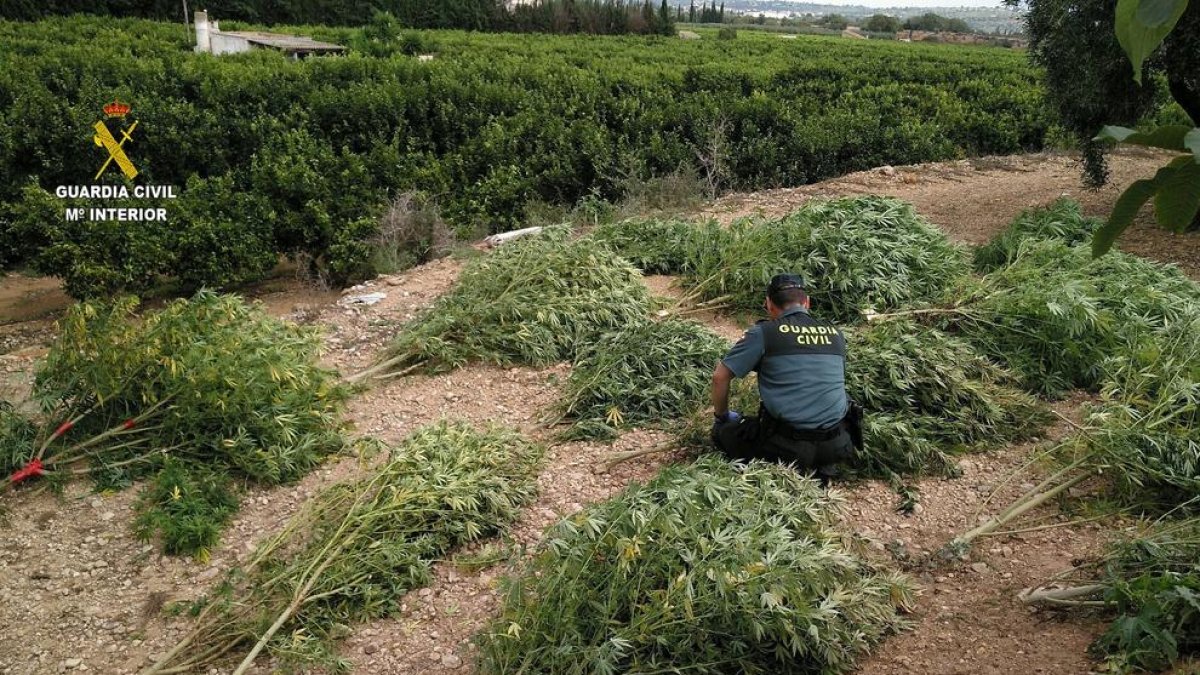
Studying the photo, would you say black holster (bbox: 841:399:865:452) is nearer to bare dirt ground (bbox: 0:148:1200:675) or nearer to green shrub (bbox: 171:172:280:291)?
bare dirt ground (bbox: 0:148:1200:675)

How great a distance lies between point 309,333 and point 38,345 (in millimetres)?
4142

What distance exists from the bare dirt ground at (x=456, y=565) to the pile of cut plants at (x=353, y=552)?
0.37 feet

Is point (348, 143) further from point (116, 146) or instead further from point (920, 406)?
point (920, 406)

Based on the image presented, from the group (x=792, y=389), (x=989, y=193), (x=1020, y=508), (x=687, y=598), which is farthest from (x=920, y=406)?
(x=989, y=193)

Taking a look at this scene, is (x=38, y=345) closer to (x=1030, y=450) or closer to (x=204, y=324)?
(x=204, y=324)

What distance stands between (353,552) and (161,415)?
69.3 inches

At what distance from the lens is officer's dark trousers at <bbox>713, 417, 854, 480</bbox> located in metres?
4.26

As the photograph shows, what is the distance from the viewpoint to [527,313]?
20.6 ft

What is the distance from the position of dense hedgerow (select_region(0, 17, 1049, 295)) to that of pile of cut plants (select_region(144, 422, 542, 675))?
546 centimetres

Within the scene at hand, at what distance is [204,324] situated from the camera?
5117 millimetres

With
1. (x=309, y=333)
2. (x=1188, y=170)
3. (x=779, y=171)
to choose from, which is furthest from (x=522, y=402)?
(x=779, y=171)

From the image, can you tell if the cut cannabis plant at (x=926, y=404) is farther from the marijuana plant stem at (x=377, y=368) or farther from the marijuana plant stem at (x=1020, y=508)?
the marijuana plant stem at (x=377, y=368)

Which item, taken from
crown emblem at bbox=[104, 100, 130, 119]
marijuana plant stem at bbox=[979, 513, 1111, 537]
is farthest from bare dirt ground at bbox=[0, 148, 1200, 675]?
crown emblem at bbox=[104, 100, 130, 119]

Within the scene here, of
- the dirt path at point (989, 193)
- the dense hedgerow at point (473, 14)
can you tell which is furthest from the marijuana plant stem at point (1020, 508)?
the dense hedgerow at point (473, 14)
